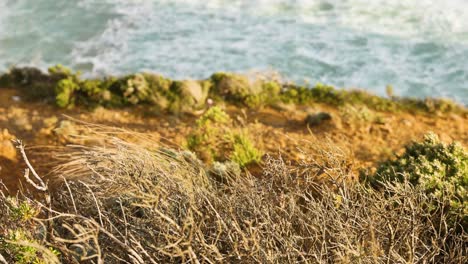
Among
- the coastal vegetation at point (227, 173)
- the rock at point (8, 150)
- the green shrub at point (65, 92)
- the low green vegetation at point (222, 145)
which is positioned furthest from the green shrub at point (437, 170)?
the green shrub at point (65, 92)

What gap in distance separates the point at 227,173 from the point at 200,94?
330 centimetres

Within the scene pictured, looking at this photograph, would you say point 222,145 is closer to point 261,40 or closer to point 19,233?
point 19,233

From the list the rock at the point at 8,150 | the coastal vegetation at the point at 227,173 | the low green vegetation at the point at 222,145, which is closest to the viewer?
the coastal vegetation at the point at 227,173

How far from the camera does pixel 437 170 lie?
17.2 feet

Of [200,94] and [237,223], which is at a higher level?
[237,223]

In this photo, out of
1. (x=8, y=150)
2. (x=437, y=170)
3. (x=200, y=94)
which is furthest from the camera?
→ (x=200, y=94)

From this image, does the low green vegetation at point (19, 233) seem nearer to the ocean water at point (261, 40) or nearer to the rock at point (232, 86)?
the rock at point (232, 86)

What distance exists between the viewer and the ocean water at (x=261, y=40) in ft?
36.8

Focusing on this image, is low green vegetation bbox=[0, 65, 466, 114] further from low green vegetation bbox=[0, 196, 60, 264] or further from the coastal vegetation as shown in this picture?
low green vegetation bbox=[0, 196, 60, 264]

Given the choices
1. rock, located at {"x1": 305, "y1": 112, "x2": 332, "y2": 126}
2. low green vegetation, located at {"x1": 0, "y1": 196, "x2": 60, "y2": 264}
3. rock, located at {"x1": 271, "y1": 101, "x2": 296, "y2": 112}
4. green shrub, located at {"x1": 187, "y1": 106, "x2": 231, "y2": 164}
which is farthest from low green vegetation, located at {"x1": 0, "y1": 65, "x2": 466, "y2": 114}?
low green vegetation, located at {"x1": 0, "y1": 196, "x2": 60, "y2": 264}

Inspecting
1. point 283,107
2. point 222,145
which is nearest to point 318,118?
point 283,107

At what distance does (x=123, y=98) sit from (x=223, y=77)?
1.72m

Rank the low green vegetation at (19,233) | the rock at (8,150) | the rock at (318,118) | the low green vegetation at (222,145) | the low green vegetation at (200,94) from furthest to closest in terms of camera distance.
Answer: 1. the low green vegetation at (200,94)
2. the rock at (318,118)
3. the rock at (8,150)
4. the low green vegetation at (222,145)
5. the low green vegetation at (19,233)

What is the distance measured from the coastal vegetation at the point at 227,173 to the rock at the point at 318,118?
0.02 m
